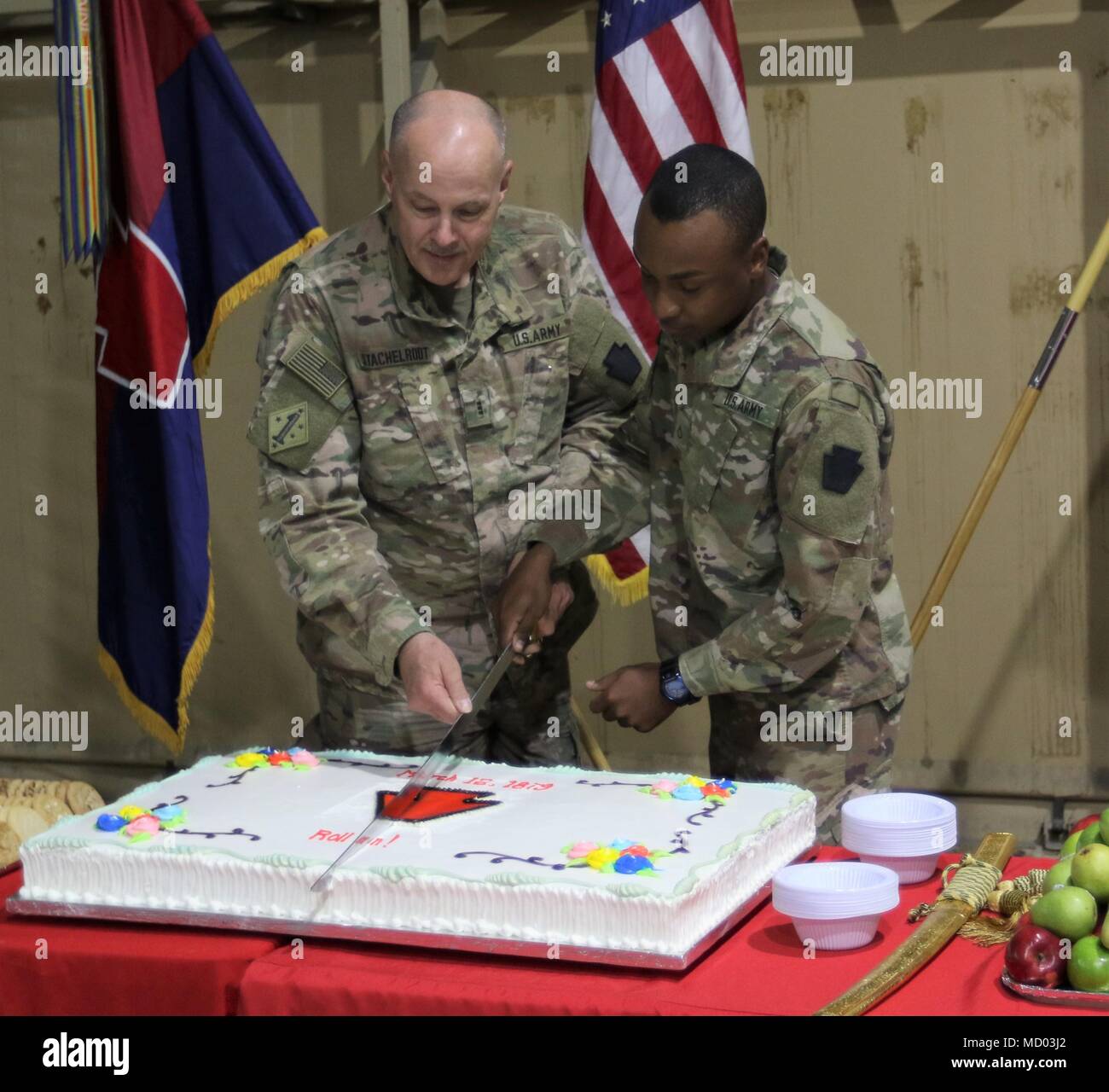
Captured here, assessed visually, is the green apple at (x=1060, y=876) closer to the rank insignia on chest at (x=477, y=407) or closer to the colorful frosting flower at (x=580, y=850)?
the colorful frosting flower at (x=580, y=850)

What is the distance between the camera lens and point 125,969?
176 centimetres

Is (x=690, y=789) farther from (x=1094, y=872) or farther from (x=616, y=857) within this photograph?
(x=1094, y=872)

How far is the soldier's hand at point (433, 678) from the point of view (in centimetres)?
217

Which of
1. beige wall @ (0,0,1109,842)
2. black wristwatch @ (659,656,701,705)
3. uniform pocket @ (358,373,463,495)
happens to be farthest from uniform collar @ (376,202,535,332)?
beige wall @ (0,0,1109,842)

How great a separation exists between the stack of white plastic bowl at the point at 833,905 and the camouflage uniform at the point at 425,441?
0.87 m

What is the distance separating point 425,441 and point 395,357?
147 mm

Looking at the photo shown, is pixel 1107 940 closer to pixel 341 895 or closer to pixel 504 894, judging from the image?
pixel 504 894

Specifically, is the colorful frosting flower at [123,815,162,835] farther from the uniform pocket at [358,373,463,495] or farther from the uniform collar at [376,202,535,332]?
the uniform collar at [376,202,535,332]

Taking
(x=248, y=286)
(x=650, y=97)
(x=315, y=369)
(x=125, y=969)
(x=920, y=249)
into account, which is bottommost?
(x=125, y=969)

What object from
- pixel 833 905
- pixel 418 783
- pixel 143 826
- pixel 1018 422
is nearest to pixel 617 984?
pixel 833 905

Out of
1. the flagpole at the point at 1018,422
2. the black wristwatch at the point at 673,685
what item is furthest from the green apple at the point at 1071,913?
the flagpole at the point at 1018,422

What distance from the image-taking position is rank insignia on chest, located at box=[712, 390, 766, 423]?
2197mm

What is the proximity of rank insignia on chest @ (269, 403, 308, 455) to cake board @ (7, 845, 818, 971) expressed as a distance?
2.78 ft

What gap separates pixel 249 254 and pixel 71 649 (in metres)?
1.86
